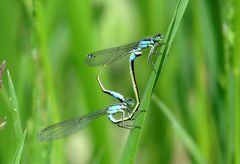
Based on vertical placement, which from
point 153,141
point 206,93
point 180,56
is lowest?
point 153,141

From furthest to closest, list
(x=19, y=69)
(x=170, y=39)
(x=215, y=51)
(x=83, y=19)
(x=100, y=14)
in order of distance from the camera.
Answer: (x=100, y=14), (x=19, y=69), (x=83, y=19), (x=215, y=51), (x=170, y=39)

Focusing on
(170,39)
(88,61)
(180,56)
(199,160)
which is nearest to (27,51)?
(88,61)

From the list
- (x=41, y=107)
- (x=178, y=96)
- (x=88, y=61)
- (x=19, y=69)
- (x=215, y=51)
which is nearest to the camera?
(x=41, y=107)

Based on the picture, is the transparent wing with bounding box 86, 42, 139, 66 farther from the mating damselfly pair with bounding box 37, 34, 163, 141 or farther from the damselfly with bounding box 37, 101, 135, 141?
the damselfly with bounding box 37, 101, 135, 141

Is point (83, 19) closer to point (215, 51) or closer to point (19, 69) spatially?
point (19, 69)

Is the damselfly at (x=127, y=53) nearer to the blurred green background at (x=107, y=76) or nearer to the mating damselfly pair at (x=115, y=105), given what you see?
the mating damselfly pair at (x=115, y=105)

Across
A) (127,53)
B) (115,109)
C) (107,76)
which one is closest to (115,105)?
(115,109)

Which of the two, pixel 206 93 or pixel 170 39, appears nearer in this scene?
pixel 170 39

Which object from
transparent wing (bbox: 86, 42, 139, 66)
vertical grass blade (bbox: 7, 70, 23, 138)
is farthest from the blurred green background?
transparent wing (bbox: 86, 42, 139, 66)
